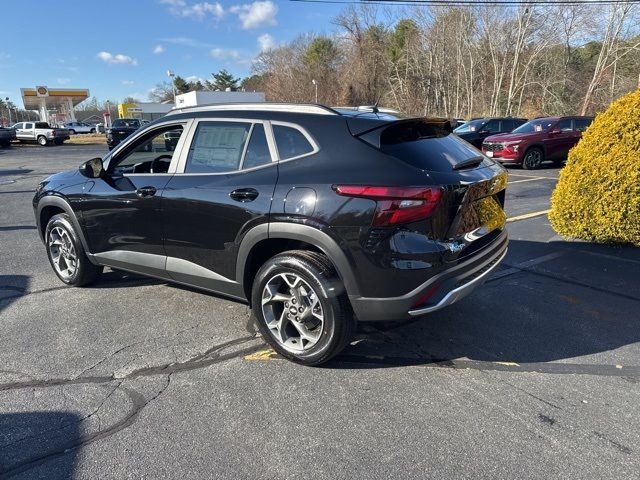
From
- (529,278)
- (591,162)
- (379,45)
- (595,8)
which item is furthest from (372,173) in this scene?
(379,45)

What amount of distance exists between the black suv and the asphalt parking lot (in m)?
0.41

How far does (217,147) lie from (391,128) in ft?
4.68

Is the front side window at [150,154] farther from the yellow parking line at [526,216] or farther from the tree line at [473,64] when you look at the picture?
the tree line at [473,64]

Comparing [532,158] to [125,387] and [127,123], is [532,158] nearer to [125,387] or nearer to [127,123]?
[125,387]

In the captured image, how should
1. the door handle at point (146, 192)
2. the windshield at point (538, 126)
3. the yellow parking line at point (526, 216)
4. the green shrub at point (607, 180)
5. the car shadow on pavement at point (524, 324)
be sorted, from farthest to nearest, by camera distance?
the windshield at point (538, 126)
the yellow parking line at point (526, 216)
the green shrub at point (607, 180)
the door handle at point (146, 192)
the car shadow on pavement at point (524, 324)

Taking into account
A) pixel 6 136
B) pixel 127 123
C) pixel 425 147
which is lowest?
pixel 425 147

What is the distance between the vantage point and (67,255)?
4.95 meters

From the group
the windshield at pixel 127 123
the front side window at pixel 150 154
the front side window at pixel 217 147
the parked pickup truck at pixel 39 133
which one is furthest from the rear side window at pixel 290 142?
the parked pickup truck at pixel 39 133

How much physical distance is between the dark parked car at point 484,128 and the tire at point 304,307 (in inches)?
628

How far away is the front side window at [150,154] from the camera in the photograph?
414cm

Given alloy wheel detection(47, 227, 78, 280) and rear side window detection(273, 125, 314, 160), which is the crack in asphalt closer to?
rear side window detection(273, 125, 314, 160)

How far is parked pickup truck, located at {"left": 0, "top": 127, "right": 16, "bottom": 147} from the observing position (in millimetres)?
31436

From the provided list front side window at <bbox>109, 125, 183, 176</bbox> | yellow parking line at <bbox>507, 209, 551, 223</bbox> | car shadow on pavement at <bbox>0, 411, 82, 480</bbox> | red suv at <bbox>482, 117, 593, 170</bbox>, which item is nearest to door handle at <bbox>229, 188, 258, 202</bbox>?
front side window at <bbox>109, 125, 183, 176</bbox>

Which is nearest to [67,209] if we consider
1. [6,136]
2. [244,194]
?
[244,194]
